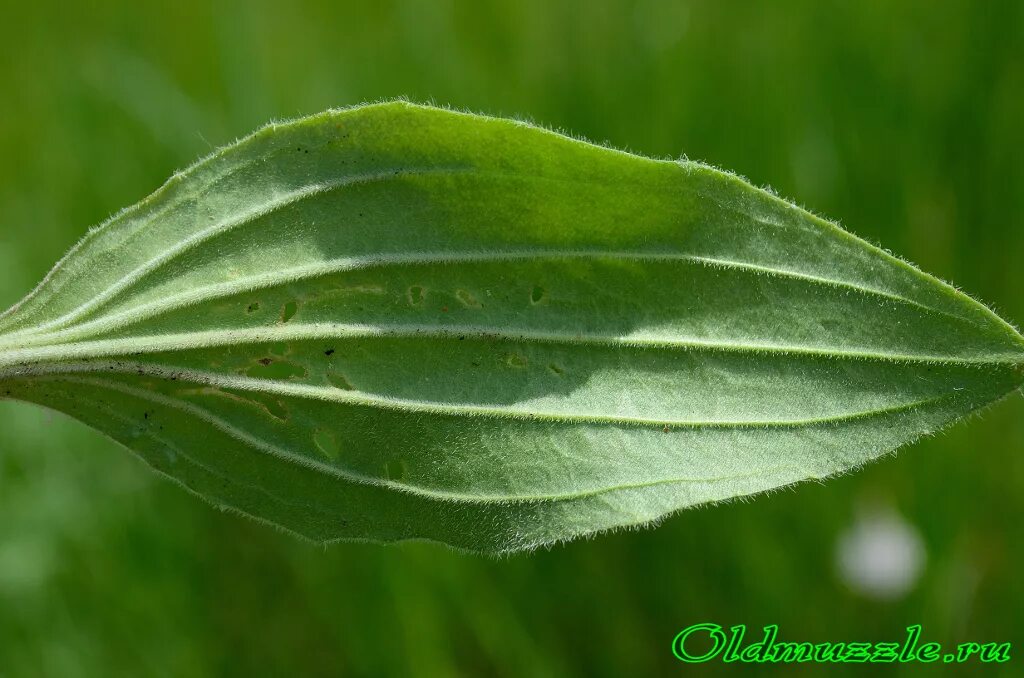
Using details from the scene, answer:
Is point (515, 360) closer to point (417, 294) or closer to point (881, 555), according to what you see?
point (417, 294)

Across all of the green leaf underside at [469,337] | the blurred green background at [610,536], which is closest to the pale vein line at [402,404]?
the green leaf underside at [469,337]

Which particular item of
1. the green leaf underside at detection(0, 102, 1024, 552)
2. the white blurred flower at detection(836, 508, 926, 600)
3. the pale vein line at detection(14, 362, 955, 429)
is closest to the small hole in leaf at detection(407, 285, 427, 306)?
the green leaf underside at detection(0, 102, 1024, 552)

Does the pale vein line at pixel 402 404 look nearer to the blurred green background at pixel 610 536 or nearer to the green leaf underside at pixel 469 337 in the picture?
the green leaf underside at pixel 469 337

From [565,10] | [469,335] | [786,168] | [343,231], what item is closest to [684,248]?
[469,335]

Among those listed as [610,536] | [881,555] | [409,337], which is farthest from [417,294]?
[881,555]

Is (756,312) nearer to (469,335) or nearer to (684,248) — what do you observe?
(684,248)

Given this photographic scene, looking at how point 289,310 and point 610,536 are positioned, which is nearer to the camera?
point 289,310
